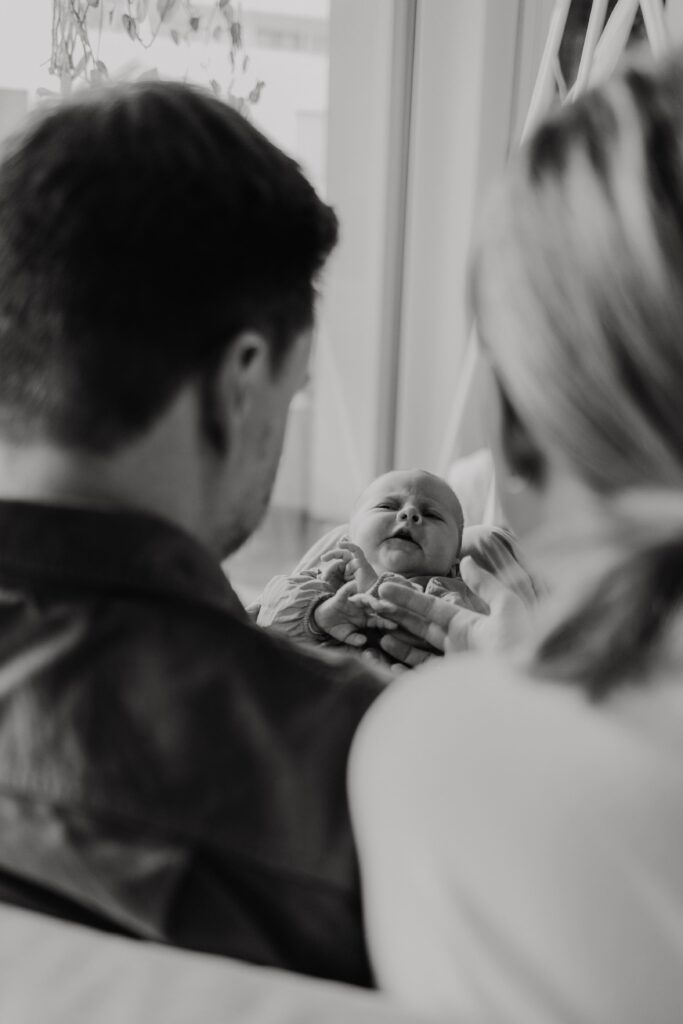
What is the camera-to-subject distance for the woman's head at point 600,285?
1.89ft

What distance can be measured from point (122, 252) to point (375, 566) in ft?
4.43

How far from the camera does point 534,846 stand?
528 millimetres

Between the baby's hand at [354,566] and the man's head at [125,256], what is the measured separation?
105cm

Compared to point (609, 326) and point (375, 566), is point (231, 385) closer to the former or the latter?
point (609, 326)

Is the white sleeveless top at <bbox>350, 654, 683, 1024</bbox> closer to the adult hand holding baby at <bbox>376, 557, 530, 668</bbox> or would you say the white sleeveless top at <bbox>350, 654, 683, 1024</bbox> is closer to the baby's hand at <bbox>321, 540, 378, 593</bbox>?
the adult hand holding baby at <bbox>376, 557, 530, 668</bbox>

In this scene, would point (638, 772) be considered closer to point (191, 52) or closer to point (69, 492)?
point (69, 492)

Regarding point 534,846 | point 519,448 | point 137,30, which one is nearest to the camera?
point 534,846

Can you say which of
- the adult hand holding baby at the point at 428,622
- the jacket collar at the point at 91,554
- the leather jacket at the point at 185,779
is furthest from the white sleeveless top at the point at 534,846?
the adult hand holding baby at the point at 428,622

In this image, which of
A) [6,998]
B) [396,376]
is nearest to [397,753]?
[6,998]

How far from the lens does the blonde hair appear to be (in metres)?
0.56

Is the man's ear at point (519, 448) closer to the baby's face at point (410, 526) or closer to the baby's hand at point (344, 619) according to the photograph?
the baby's hand at point (344, 619)

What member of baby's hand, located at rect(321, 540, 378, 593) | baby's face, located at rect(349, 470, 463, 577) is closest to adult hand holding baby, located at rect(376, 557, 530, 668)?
baby's hand, located at rect(321, 540, 378, 593)

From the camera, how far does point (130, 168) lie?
2.46 ft

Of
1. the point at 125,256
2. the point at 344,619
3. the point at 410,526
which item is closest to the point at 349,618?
the point at 344,619
